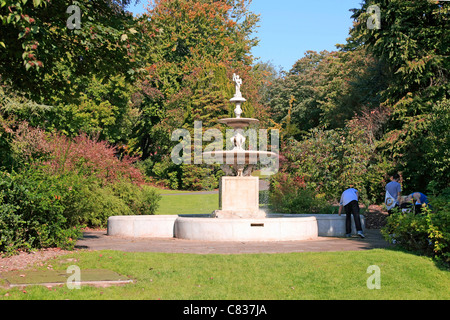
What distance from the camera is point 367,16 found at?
21031 millimetres

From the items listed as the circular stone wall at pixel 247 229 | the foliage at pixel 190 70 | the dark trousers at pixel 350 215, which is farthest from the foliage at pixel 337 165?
the foliage at pixel 190 70

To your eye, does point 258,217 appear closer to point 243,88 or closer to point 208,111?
point 208,111

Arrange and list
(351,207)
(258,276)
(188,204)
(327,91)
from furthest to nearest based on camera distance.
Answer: (327,91), (188,204), (351,207), (258,276)

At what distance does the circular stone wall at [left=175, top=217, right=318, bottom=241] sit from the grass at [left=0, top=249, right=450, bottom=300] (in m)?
3.47

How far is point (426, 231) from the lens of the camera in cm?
934

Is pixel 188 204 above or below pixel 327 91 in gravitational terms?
below

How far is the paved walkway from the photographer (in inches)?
443

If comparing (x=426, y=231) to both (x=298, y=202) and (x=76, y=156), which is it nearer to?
(x=298, y=202)

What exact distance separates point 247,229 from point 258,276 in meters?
5.40

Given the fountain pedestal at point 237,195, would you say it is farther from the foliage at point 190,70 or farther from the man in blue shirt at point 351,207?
the foliage at point 190,70

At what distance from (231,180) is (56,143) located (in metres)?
8.13

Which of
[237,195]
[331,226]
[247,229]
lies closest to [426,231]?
[247,229]

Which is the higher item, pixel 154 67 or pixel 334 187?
pixel 154 67
